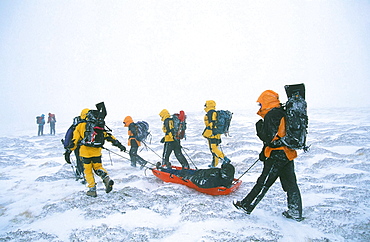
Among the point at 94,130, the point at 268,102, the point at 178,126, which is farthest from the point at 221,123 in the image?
the point at 94,130

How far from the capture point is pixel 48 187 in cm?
578

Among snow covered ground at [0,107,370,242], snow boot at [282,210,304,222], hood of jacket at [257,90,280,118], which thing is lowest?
snow covered ground at [0,107,370,242]

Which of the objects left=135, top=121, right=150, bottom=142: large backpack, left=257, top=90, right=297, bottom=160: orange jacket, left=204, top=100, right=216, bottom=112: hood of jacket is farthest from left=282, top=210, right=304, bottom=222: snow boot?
left=135, top=121, right=150, bottom=142: large backpack

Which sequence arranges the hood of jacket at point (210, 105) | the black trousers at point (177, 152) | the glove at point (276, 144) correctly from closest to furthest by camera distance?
the glove at point (276, 144) → the black trousers at point (177, 152) → the hood of jacket at point (210, 105)

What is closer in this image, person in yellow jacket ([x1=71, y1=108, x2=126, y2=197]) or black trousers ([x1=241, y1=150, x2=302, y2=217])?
black trousers ([x1=241, y1=150, x2=302, y2=217])

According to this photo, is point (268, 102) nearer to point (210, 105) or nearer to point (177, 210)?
point (177, 210)

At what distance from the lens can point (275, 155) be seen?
3.59 metres

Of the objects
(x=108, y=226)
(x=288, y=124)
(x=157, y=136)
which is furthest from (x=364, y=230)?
(x=157, y=136)

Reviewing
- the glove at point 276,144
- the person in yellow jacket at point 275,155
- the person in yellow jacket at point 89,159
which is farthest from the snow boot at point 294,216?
the person in yellow jacket at point 89,159

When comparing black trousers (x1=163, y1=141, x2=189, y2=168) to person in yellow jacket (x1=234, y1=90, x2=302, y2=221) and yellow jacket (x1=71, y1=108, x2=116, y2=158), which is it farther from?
person in yellow jacket (x1=234, y1=90, x2=302, y2=221)

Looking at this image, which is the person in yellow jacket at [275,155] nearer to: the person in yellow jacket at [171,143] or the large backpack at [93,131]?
the large backpack at [93,131]

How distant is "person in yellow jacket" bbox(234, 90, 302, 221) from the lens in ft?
11.3

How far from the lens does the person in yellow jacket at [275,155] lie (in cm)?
345

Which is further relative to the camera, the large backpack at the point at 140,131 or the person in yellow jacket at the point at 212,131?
the large backpack at the point at 140,131
